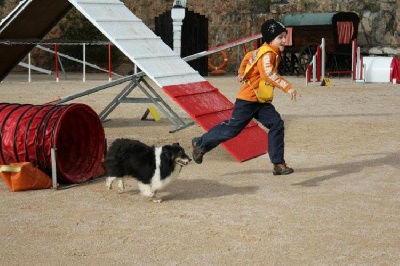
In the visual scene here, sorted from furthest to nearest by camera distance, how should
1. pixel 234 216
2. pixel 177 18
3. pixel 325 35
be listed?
1. pixel 325 35
2. pixel 177 18
3. pixel 234 216

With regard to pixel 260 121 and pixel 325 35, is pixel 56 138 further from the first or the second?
pixel 325 35

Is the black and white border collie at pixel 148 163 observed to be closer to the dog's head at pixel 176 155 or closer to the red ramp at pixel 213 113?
the dog's head at pixel 176 155

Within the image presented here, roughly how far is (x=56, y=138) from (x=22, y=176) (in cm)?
43

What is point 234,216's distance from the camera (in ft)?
18.8

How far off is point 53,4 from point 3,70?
1470 mm

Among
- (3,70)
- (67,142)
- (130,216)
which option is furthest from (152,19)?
(130,216)

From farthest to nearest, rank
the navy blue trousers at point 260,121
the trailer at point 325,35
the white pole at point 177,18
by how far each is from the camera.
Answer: the trailer at point 325,35, the white pole at point 177,18, the navy blue trousers at point 260,121

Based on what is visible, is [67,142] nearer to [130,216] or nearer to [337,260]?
[130,216]

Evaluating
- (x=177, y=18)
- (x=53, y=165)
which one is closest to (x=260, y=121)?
(x=53, y=165)

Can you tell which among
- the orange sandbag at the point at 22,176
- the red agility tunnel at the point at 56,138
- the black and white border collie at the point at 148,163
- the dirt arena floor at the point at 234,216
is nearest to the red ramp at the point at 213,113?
the dirt arena floor at the point at 234,216

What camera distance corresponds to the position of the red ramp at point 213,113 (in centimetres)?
827

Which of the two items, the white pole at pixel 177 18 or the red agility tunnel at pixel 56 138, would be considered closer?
the red agility tunnel at pixel 56 138

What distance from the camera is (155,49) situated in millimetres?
9258

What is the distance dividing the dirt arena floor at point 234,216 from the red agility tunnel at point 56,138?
0.98 ft
